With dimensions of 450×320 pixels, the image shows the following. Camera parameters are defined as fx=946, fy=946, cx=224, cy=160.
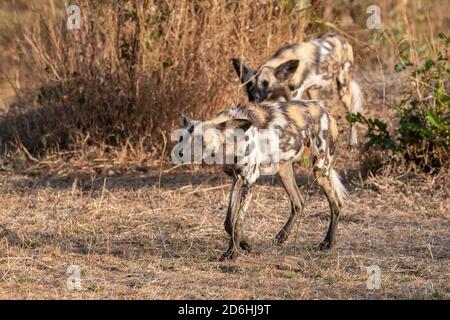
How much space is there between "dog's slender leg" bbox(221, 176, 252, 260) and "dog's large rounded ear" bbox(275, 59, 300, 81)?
2.42 meters

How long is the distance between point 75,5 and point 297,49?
2139 millimetres

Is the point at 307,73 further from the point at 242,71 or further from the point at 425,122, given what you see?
the point at 425,122

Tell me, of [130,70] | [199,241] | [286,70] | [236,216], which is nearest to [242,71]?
[286,70]

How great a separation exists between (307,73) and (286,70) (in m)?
0.80

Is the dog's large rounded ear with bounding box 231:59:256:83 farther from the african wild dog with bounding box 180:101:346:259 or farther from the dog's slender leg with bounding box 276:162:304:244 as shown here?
the dog's slender leg with bounding box 276:162:304:244

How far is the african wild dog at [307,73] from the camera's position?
8.41 m

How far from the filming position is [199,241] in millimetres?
6438

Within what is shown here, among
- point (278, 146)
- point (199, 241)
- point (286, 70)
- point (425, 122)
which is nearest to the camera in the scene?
point (278, 146)

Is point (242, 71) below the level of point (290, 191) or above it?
above

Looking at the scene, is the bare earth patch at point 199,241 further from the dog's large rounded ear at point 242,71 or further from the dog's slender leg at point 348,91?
the dog's slender leg at point 348,91

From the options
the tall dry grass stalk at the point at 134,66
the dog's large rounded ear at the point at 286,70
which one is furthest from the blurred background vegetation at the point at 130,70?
the dog's large rounded ear at the point at 286,70

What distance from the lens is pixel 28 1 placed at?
881 centimetres
